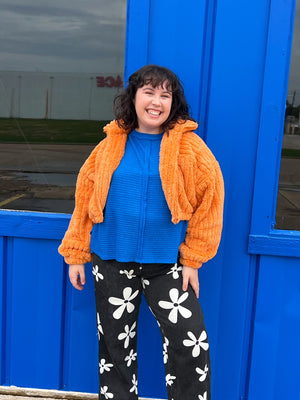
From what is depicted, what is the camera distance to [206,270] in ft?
7.33

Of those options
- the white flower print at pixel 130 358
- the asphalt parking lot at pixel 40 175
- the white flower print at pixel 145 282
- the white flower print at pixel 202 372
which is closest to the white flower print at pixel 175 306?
the white flower print at pixel 145 282

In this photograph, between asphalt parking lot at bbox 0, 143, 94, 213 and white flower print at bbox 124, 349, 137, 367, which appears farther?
asphalt parking lot at bbox 0, 143, 94, 213

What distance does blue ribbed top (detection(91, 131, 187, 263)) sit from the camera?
174 centimetres

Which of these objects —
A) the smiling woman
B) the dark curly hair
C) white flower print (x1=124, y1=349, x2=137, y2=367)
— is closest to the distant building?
the smiling woman

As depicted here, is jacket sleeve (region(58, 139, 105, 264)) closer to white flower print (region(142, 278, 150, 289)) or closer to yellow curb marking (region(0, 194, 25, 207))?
white flower print (region(142, 278, 150, 289))

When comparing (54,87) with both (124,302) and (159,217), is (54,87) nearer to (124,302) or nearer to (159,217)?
(159,217)

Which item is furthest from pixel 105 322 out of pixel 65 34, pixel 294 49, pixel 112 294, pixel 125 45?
pixel 65 34

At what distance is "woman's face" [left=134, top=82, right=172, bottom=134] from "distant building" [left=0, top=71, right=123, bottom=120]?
2.04ft

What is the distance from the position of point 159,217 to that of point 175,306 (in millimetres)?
370

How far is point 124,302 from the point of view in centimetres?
185

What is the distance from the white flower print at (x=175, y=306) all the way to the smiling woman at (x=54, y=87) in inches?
34.3

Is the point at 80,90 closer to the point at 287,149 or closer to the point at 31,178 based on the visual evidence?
the point at 31,178

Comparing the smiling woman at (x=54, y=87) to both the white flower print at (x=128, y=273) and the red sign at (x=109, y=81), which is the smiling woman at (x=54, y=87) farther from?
the white flower print at (x=128, y=273)

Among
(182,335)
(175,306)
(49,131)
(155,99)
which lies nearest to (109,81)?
(49,131)
